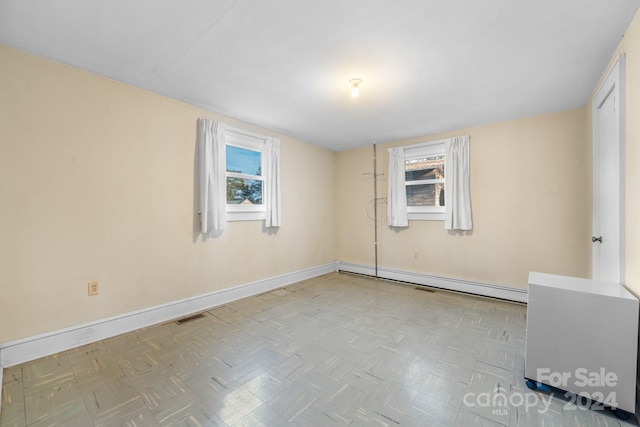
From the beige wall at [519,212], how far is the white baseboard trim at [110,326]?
2750 mm

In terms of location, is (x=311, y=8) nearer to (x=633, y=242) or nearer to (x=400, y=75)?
(x=400, y=75)

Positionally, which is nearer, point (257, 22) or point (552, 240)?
point (257, 22)

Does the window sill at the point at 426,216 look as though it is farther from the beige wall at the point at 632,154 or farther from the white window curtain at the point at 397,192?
the beige wall at the point at 632,154

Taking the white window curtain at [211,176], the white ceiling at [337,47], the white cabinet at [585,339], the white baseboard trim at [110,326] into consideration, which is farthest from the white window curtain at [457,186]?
the white window curtain at [211,176]

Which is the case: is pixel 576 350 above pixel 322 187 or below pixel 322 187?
below

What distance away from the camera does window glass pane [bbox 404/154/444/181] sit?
13.6 feet

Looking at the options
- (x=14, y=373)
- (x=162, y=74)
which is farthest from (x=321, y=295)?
(x=162, y=74)

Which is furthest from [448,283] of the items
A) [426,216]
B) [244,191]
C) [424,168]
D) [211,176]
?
[211,176]

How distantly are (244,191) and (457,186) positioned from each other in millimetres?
3040

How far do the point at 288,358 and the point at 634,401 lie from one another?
82.8 inches

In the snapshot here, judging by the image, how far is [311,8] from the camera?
1.63 m

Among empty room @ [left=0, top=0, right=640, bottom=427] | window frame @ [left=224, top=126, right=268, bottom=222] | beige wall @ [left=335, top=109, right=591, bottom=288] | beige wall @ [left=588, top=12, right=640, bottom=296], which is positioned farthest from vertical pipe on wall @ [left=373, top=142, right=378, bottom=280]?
beige wall @ [left=588, top=12, right=640, bottom=296]

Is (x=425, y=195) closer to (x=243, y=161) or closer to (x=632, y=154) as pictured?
(x=632, y=154)

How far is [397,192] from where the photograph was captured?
4.44 m
